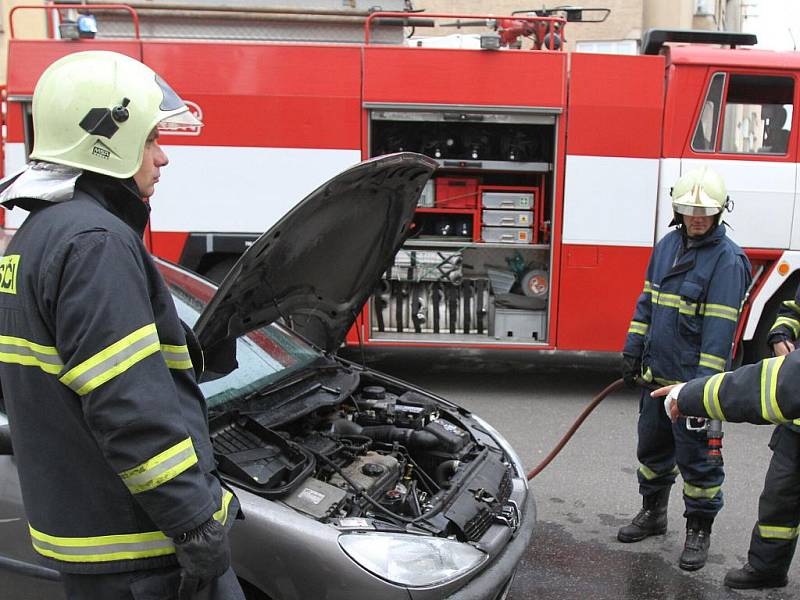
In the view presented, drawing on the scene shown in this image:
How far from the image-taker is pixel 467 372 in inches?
277

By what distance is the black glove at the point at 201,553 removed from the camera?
1615 mm

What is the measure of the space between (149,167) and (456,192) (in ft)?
15.6

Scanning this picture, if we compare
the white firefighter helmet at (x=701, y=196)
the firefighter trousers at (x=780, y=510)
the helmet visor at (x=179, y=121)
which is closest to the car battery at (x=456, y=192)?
the white firefighter helmet at (x=701, y=196)

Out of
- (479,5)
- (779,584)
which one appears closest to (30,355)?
(779,584)

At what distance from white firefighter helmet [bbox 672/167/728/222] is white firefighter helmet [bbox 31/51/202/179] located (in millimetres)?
2630

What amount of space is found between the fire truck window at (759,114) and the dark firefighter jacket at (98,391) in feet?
17.6

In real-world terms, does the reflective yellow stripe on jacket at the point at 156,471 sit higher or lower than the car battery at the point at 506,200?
lower

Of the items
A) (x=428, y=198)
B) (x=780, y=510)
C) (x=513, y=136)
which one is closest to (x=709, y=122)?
(x=513, y=136)

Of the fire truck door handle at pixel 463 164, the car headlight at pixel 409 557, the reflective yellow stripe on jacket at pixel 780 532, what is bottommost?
the reflective yellow stripe on jacket at pixel 780 532

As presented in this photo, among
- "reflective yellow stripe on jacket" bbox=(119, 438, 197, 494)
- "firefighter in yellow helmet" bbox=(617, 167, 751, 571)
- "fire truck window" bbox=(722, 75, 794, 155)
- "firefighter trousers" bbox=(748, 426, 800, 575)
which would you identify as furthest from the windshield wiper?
"fire truck window" bbox=(722, 75, 794, 155)

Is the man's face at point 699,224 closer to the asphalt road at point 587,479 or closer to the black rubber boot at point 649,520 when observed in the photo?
the black rubber boot at point 649,520

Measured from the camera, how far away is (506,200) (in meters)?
6.36

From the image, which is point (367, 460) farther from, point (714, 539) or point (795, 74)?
point (795, 74)

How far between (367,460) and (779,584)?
2.00 meters
